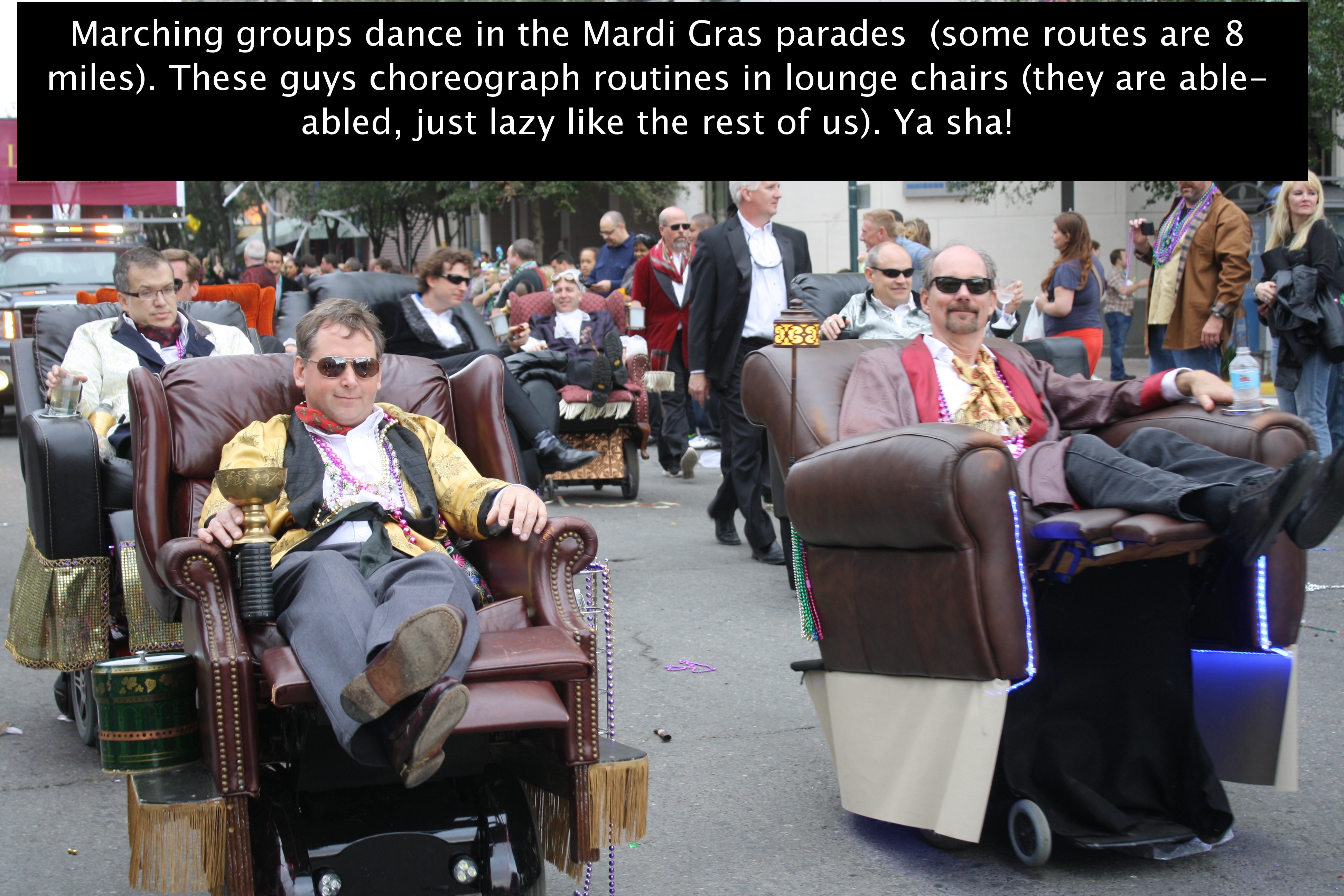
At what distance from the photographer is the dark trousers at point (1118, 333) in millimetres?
16547

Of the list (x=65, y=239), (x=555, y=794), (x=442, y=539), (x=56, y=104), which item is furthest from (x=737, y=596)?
(x=65, y=239)

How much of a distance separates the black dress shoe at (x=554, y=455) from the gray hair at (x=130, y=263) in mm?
1978

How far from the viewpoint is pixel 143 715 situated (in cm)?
312

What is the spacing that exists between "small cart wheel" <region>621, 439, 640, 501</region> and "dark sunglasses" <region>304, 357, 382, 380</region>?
601cm

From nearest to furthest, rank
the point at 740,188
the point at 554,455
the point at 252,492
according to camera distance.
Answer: the point at 252,492
the point at 554,455
the point at 740,188

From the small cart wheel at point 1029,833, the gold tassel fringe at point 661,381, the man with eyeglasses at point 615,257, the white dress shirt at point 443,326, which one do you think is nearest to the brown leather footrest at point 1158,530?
the small cart wheel at point 1029,833

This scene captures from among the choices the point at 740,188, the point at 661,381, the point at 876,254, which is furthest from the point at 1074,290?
the point at 876,254

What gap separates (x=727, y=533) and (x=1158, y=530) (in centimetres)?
478

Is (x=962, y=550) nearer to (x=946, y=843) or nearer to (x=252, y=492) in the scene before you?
(x=946, y=843)

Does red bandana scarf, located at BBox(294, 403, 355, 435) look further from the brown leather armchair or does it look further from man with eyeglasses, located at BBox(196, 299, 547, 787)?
the brown leather armchair

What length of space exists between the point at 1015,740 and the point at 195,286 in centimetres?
607

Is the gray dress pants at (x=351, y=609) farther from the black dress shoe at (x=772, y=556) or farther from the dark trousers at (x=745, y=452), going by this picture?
the black dress shoe at (x=772, y=556)

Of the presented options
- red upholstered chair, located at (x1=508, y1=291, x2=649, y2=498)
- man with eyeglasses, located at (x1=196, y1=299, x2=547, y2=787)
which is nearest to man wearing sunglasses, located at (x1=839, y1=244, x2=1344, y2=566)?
man with eyeglasses, located at (x1=196, y1=299, x2=547, y2=787)

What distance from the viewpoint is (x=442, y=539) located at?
3.81 m
